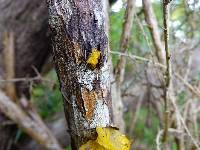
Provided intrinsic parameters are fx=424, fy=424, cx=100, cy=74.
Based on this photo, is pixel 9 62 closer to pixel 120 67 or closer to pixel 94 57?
pixel 120 67

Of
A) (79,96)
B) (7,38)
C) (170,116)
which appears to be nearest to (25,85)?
(7,38)

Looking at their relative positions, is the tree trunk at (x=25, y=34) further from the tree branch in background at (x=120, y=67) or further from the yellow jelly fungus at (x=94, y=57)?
the yellow jelly fungus at (x=94, y=57)

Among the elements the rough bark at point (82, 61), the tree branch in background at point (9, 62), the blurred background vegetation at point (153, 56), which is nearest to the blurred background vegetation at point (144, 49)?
the blurred background vegetation at point (153, 56)

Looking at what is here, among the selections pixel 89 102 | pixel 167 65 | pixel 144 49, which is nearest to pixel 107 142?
pixel 89 102

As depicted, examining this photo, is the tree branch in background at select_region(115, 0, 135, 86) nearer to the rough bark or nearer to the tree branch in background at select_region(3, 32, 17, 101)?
the rough bark

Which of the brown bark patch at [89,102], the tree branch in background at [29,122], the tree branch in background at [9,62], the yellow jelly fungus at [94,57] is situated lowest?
the tree branch in background at [29,122]

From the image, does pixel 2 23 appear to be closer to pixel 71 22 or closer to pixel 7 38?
pixel 7 38

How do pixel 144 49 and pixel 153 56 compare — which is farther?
pixel 144 49
